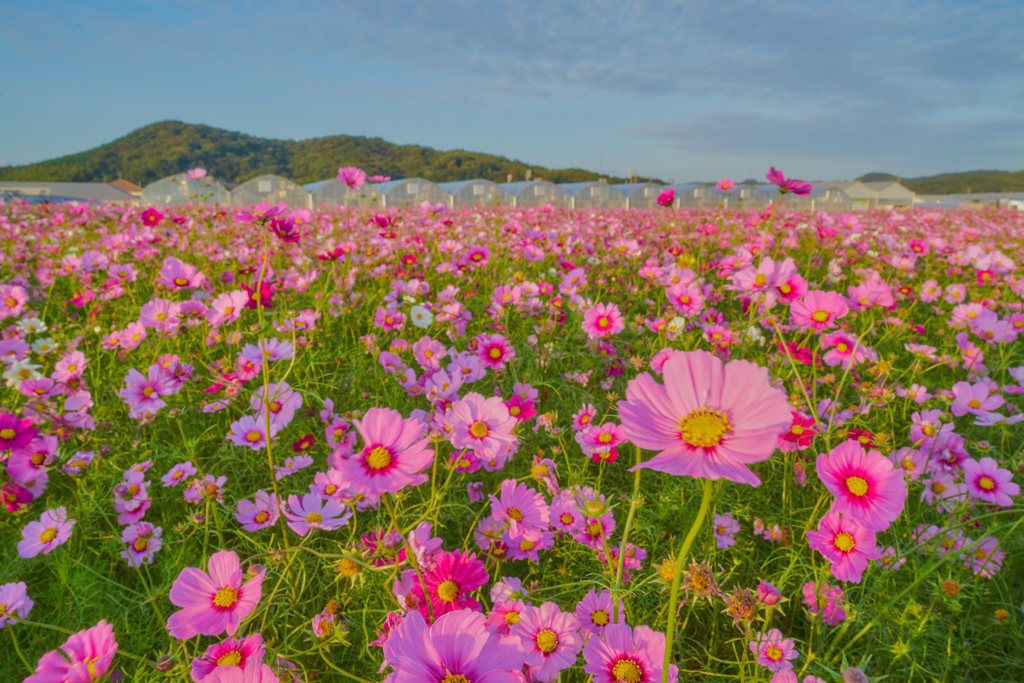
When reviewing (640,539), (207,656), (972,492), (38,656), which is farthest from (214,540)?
(972,492)

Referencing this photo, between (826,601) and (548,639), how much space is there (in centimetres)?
48

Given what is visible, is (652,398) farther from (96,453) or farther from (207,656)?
(96,453)

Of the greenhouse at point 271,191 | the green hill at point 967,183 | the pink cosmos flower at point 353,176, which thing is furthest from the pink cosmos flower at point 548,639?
the green hill at point 967,183

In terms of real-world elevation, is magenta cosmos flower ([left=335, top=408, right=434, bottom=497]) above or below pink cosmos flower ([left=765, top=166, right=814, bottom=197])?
below

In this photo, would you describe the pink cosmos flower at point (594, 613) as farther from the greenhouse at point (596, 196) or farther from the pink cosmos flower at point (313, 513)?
the greenhouse at point (596, 196)

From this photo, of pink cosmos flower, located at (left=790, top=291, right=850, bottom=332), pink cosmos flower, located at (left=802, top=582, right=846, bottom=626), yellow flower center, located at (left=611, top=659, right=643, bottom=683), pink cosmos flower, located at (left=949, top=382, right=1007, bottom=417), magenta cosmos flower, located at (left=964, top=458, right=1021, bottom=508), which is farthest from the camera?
pink cosmos flower, located at (left=949, top=382, right=1007, bottom=417)

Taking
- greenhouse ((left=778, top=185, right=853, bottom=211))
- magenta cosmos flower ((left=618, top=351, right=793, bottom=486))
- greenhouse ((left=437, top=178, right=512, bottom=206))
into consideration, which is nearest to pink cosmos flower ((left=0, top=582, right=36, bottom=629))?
magenta cosmos flower ((left=618, top=351, right=793, bottom=486))

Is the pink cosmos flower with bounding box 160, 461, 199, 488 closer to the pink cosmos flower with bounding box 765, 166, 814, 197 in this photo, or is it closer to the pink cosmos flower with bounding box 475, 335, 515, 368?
the pink cosmos flower with bounding box 475, 335, 515, 368

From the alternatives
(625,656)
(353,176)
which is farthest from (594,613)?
(353,176)

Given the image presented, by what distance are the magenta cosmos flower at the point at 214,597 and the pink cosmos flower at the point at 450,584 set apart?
19 cm

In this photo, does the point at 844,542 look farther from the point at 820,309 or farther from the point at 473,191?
the point at 473,191

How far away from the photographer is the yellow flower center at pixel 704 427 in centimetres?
43

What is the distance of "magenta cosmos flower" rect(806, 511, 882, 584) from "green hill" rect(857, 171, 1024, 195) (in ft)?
263

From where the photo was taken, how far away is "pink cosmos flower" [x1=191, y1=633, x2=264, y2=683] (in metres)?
0.55
